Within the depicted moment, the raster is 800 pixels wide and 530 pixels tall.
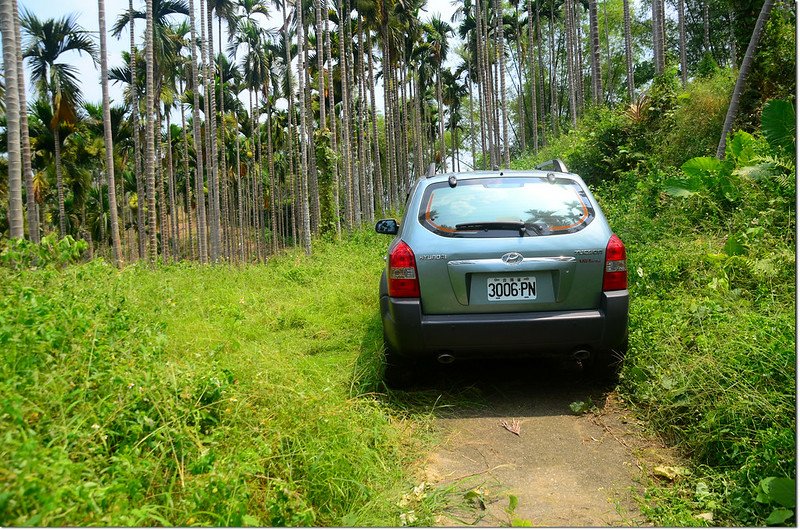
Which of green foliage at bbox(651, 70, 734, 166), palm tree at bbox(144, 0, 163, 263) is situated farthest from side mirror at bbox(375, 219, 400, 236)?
palm tree at bbox(144, 0, 163, 263)

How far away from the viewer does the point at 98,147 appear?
96.3 feet

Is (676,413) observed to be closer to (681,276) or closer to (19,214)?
(681,276)

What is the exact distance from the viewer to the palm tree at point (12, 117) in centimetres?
971

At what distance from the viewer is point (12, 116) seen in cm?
1015

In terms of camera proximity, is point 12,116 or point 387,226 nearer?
point 387,226

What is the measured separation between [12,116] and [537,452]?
10.6 m

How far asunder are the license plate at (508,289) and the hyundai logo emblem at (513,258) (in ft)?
0.39

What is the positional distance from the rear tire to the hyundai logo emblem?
1.05 meters

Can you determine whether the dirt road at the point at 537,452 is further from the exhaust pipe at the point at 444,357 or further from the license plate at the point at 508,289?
the license plate at the point at 508,289

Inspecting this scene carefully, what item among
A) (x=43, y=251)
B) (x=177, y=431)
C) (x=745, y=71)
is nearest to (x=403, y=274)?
(x=177, y=431)

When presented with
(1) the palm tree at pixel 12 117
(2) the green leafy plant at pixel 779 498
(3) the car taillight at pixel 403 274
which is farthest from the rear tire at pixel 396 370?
(1) the palm tree at pixel 12 117

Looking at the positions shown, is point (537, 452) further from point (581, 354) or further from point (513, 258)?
point (513, 258)

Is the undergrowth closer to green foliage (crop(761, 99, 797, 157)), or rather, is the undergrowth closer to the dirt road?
green foliage (crop(761, 99, 797, 157))

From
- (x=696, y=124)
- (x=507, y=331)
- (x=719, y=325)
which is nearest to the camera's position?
(x=507, y=331)
